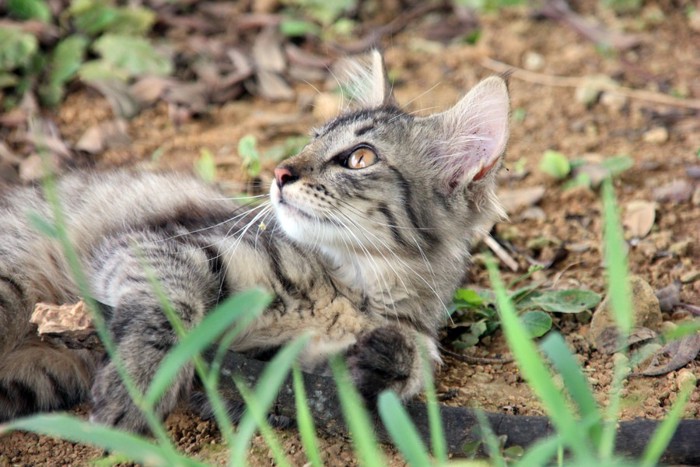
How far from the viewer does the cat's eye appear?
3170 millimetres

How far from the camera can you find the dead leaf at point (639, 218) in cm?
412

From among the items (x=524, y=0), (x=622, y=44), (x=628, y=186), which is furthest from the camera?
(x=524, y=0)

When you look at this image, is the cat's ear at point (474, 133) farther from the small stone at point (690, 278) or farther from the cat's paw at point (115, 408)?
the cat's paw at point (115, 408)

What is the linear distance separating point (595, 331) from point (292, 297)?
124cm

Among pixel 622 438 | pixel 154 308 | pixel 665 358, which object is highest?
pixel 154 308

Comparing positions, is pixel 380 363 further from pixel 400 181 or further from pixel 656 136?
pixel 656 136

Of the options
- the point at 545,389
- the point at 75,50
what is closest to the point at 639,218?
the point at 545,389

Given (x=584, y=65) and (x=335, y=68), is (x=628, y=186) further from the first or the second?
(x=335, y=68)

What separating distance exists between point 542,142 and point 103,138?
263 cm

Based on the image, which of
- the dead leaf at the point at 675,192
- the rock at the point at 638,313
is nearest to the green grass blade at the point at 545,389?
the rock at the point at 638,313

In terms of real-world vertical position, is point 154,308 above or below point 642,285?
above

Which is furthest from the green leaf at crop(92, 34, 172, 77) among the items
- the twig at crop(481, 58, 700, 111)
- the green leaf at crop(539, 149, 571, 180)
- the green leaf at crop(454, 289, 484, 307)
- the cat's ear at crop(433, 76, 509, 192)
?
the green leaf at crop(454, 289, 484, 307)

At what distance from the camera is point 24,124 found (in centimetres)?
510

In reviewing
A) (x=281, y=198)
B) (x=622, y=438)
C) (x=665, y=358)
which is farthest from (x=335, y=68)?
(x=622, y=438)
